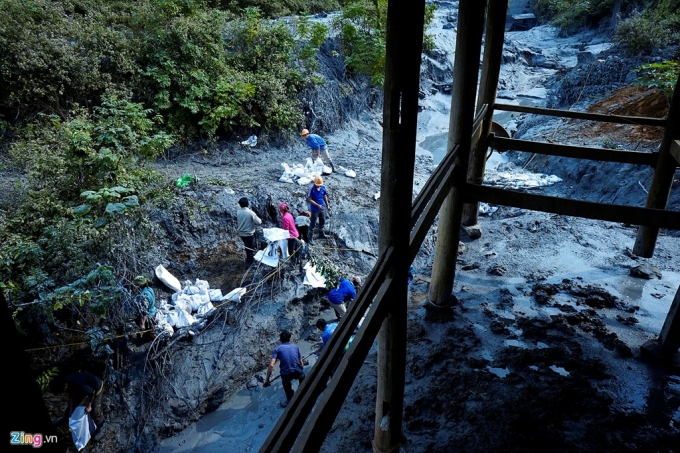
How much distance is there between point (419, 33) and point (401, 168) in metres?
0.76

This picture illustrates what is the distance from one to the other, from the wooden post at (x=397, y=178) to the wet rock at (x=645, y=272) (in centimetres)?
449

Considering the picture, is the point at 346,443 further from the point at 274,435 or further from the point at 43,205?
the point at 43,205

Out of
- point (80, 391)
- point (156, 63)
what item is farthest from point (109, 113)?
point (80, 391)

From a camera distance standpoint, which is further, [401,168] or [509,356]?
[509,356]

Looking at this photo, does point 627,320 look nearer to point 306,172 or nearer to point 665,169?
point 665,169

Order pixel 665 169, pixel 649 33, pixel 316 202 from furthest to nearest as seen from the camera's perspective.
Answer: pixel 649 33 < pixel 316 202 < pixel 665 169

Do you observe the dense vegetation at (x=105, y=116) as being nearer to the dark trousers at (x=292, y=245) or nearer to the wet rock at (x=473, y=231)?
the dark trousers at (x=292, y=245)

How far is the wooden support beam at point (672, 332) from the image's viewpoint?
12.9ft

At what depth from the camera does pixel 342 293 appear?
Answer: 19.2 feet

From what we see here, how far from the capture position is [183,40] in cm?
902

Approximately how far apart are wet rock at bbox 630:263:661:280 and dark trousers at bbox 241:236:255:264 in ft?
19.0

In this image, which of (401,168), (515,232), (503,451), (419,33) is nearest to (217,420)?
(503,451)

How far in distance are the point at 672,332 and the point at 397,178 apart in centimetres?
361

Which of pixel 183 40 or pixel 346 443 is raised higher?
pixel 183 40
